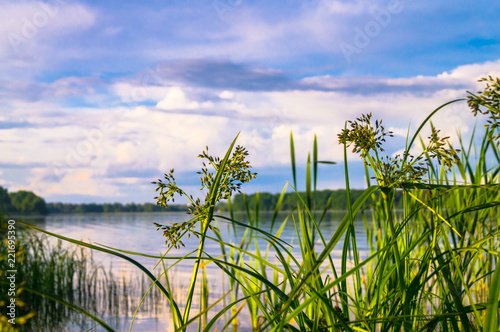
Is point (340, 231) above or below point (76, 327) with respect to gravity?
above

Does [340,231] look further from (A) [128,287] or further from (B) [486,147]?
(A) [128,287]

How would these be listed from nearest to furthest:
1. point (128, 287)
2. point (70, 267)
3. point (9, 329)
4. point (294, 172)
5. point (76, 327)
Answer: point (9, 329), point (294, 172), point (76, 327), point (70, 267), point (128, 287)

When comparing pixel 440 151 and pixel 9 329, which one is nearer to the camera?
pixel 9 329

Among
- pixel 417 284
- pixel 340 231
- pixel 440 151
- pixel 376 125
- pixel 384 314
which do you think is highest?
pixel 376 125

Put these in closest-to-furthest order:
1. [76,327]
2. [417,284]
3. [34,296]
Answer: [417,284]
[76,327]
[34,296]

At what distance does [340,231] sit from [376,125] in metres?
0.64

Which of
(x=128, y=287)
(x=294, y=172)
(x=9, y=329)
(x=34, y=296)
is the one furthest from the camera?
(x=128, y=287)

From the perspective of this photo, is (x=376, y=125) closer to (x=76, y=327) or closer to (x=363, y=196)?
(x=363, y=196)

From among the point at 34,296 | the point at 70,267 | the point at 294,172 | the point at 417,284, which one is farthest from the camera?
the point at 70,267

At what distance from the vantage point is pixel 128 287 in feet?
32.5

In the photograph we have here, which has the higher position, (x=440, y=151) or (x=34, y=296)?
(x=440, y=151)

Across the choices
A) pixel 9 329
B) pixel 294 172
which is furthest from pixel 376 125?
pixel 9 329

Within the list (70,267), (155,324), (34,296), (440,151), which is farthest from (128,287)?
(440,151)

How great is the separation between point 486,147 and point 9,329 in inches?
122
